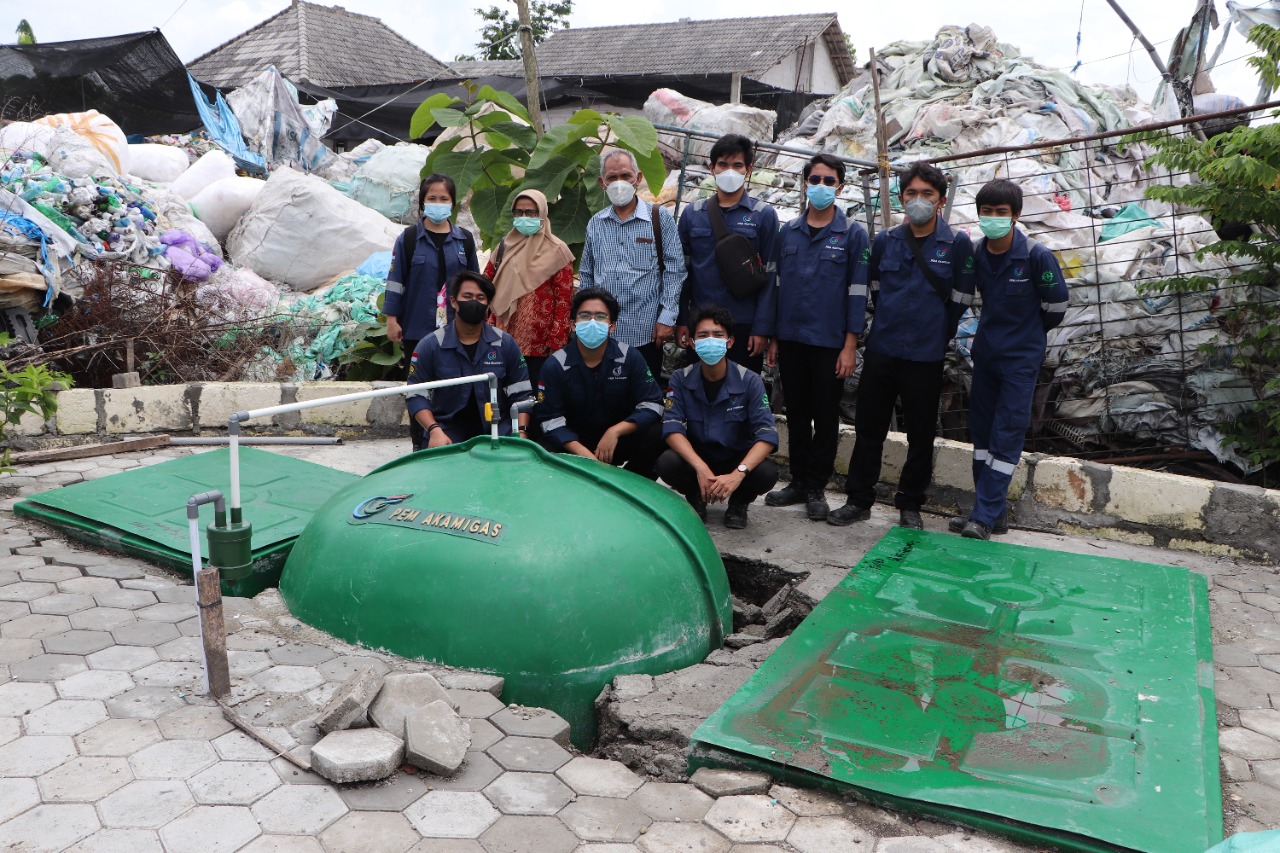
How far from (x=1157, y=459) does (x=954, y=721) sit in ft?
12.2

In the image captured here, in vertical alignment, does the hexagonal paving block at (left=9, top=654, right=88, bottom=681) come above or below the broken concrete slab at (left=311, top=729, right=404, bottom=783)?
below

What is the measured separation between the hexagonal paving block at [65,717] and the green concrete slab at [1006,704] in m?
1.81

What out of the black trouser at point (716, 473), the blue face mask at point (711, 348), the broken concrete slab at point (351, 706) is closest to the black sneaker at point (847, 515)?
the black trouser at point (716, 473)

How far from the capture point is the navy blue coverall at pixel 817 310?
16.8 feet

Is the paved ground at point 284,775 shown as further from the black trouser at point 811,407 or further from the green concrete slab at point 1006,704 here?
the black trouser at point 811,407

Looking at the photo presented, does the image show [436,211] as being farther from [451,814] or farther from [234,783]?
[451,814]

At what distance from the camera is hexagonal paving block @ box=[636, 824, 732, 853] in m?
2.56

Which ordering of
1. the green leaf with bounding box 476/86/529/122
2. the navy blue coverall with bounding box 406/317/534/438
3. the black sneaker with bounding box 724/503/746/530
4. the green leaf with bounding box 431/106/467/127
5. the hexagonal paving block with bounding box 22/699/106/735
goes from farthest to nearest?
1. the green leaf with bounding box 476/86/529/122
2. the green leaf with bounding box 431/106/467/127
3. the black sneaker with bounding box 724/503/746/530
4. the navy blue coverall with bounding box 406/317/534/438
5. the hexagonal paving block with bounding box 22/699/106/735

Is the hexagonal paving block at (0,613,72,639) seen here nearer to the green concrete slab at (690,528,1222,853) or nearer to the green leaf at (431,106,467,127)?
the green concrete slab at (690,528,1222,853)

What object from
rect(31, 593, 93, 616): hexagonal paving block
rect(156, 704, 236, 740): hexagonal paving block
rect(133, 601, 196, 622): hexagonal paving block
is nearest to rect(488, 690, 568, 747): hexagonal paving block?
rect(156, 704, 236, 740): hexagonal paving block

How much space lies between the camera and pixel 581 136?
6539mm

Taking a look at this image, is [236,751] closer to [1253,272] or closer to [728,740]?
[728,740]

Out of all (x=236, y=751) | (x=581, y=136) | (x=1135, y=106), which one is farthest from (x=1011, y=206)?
(x=1135, y=106)

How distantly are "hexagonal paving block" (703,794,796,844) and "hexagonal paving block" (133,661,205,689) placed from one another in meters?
→ 1.75
